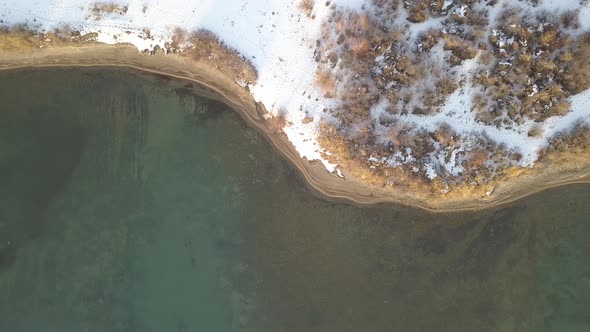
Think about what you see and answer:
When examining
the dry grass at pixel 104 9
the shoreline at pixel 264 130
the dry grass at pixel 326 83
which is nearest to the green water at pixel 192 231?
the shoreline at pixel 264 130

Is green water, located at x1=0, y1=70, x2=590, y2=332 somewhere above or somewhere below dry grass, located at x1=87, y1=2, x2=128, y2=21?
below

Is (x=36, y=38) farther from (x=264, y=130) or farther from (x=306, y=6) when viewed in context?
(x=306, y=6)

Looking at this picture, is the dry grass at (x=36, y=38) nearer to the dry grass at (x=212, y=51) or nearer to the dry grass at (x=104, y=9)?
the dry grass at (x=104, y=9)

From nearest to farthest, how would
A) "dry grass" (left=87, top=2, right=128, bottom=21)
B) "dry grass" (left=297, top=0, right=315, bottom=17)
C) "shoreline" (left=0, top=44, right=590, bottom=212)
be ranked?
"dry grass" (left=297, top=0, right=315, bottom=17) → "dry grass" (left=87, top=2, right=128, bottom=21) → "shoreline" (left=0, top=44, right=590, bottom=212)

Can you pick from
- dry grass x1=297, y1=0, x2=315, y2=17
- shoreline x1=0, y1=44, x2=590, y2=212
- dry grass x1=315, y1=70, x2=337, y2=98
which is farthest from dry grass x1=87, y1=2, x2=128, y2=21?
dry grass x1=315, y1=70, x2=337, y2=98

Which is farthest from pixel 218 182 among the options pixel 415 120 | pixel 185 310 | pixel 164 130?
pixel 415 120

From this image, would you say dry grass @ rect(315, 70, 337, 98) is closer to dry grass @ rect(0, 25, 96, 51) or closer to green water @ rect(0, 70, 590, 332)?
green water @ rect(0, 70, 590, 332)

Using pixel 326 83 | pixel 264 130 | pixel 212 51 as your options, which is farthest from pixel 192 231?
pixel 326 83

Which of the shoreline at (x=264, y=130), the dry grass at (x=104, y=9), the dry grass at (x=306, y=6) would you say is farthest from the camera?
the shoreline at (x=264, y=130)
